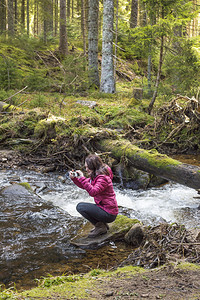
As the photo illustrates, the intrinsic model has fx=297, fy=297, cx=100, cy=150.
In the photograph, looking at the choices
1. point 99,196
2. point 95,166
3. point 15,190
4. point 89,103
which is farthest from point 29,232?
point 89,103

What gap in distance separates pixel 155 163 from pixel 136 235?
2.53m

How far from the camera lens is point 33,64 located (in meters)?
19.2

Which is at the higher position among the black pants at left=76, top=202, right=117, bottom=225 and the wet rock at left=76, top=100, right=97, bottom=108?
the wet rock at left=76, top=100, right=97, bottom=108

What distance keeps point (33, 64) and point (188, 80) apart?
11026 mm

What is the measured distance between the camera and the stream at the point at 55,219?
4.13 meters

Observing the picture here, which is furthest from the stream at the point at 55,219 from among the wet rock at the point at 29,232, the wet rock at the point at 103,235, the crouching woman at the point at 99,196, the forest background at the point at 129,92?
the forest background at the point at 129,92

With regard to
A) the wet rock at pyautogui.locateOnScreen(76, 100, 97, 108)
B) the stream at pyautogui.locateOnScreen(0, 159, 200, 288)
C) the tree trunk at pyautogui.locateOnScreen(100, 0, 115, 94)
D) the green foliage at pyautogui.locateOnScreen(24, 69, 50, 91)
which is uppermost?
the tree trunk at pyautogui.locateOnScreen(100, 0, 115, 94)

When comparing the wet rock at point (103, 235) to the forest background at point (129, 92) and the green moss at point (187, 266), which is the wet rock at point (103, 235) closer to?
the green moss at point (187, 266)

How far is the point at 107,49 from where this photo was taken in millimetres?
15664

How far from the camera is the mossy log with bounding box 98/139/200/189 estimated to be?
6.23 metres

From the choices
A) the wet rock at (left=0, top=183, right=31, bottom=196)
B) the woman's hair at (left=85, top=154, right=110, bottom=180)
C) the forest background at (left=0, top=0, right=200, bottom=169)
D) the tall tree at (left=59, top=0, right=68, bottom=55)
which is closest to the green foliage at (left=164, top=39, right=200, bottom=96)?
the forest background at (left=0, top=0, right=200, bottom=169)

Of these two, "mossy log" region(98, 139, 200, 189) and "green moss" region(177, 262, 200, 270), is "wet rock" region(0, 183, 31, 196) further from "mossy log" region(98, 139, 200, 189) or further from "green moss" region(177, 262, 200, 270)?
"green moss" region(177, 262, 200, 270)

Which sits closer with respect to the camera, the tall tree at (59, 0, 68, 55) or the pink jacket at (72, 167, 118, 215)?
the pink jacket at (72, 167, 118, 215)

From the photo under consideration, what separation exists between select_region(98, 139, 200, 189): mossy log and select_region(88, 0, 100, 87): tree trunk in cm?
917
